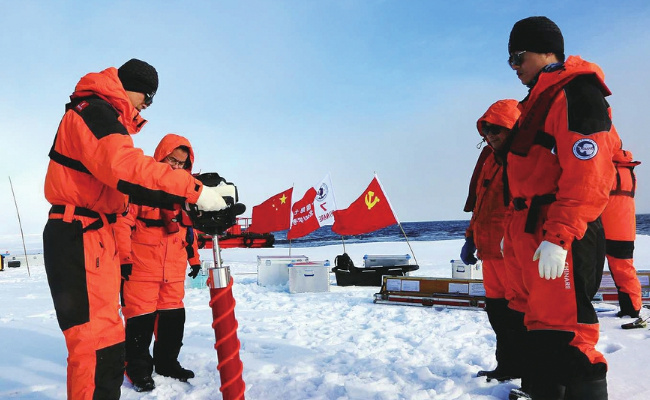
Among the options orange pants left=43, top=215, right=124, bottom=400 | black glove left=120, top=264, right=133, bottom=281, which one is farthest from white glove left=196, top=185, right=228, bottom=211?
black glove left=120, top=264, right=133, bottom=281

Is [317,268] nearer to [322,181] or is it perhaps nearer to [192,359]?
[322,181]

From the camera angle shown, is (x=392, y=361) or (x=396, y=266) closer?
(x=392, y=361)

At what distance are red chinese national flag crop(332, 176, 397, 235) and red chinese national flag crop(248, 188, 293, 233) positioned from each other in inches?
103

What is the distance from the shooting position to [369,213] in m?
8.38

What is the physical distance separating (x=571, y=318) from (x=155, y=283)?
2818 mm

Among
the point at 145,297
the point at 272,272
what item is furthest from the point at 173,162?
the point at 272,272

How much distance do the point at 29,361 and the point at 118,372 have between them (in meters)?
2.40

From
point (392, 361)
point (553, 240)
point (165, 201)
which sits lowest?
point (392, 361)

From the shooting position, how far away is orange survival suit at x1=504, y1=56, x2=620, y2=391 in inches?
68.2

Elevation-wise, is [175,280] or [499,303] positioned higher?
[175,280]

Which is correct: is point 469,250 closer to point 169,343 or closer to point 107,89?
point 169,343

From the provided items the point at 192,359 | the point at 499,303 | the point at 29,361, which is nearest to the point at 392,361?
the point at 499,303

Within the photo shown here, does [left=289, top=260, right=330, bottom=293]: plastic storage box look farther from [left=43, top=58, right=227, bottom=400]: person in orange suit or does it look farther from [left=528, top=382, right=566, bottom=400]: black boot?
[left=528, top=382, right=566, bottom=400]: black boot

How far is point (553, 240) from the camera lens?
5.74 feet
